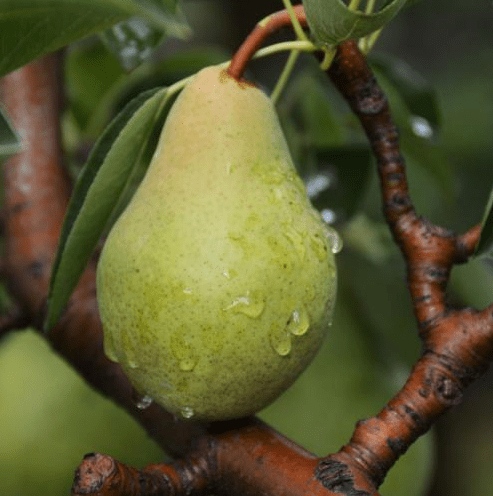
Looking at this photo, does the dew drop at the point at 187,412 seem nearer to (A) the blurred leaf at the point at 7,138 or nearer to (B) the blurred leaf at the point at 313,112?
(A) the blurred leaf at the point at 7,138

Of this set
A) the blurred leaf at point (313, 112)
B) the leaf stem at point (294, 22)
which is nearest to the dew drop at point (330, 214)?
the blurred leaf at point (313, 112)

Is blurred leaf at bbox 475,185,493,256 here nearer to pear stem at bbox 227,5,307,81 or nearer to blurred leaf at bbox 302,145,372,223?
pear stem at bbox 227,5,307,81

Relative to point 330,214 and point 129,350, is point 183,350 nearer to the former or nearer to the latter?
point 129,350

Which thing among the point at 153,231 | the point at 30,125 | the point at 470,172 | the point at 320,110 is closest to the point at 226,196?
the point at 153,231

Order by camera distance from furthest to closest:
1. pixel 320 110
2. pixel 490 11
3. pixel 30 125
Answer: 1. pixel 490 11
2. pixel 320 110
3. pixel 30 125

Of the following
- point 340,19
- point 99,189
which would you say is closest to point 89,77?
point 99,189

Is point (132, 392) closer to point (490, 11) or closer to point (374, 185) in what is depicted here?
point (374, 185)
